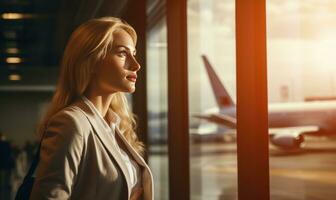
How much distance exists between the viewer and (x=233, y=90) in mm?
3143

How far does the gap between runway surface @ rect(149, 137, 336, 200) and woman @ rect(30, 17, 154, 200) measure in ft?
10.1

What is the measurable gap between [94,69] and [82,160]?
318mm

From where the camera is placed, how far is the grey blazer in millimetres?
1563

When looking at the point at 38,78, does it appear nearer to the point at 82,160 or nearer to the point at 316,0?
the point at 316,0

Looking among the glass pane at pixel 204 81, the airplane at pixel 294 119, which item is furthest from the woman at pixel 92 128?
the glass pane at pixel 204 81

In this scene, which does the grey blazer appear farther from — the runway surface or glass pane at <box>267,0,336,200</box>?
the runway surface

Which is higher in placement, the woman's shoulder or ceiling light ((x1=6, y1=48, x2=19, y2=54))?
ceiling light ((x1=6, y1=48, x2=19, y2=54))

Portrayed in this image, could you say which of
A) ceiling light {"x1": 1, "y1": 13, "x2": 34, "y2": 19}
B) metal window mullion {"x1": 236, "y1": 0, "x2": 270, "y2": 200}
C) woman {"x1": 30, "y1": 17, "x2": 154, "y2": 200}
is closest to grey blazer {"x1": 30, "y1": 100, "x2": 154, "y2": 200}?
woman {"x1": 30, "y1": 17, "x2": 154, "y2": 200}

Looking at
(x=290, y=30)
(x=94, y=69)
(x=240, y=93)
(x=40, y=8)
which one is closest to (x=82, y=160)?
(x=94, y=69)

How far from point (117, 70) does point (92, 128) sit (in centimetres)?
24

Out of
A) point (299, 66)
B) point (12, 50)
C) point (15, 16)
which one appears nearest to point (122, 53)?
point (299, 66)

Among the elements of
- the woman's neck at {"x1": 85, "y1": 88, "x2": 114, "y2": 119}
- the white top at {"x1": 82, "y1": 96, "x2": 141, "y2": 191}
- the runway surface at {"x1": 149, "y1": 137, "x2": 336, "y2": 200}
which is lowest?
the runway surface at {"x1": 149, "y1": 137, "x2": 336, "y2": 200}

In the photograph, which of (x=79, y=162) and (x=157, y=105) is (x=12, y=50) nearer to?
(x=157, y=105)

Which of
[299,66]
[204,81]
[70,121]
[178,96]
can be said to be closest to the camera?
[70,121]
